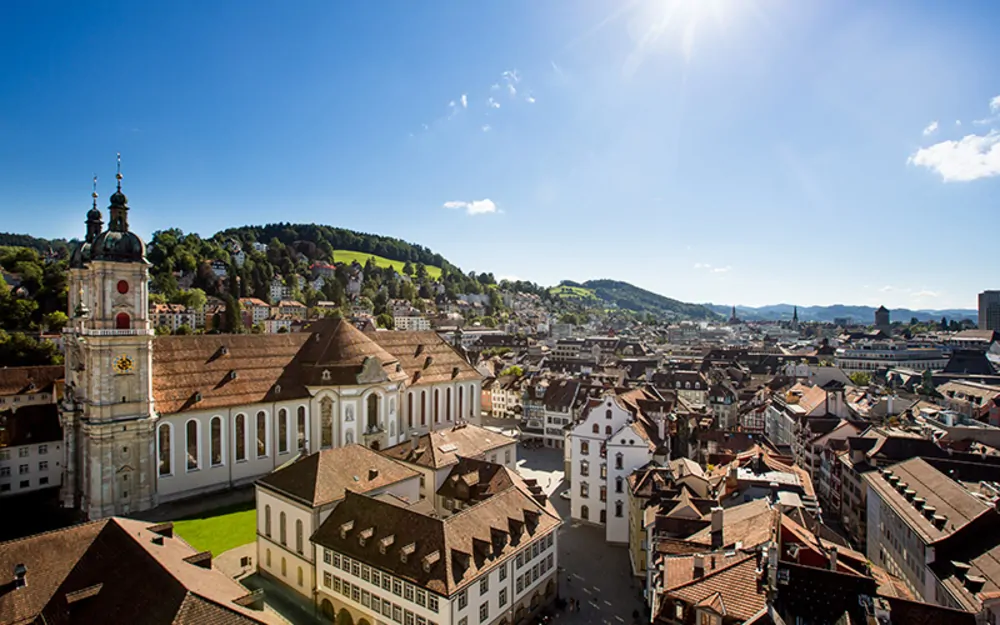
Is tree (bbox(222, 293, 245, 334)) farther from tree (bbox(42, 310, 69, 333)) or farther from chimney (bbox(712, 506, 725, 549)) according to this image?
chimney (bbox(712, 506, 725, 549))

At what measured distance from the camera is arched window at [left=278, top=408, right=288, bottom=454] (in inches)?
1863

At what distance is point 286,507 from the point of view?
101 feet

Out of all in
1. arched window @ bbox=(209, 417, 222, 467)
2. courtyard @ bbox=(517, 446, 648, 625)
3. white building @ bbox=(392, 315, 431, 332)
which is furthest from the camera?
white building @ bbox=(392, 315, 431, 332)

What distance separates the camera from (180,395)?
42375 mm

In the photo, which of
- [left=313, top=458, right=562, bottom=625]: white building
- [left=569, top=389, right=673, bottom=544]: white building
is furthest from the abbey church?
[left=313, top=458, right=562, bottom=625]: white building

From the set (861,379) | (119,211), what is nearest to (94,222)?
(119,211)

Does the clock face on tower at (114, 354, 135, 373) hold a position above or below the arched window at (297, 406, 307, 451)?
above

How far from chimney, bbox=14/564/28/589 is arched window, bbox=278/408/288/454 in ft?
89.2

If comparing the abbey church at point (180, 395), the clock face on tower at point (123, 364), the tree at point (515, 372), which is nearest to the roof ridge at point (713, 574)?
the abbey church at point (180, 395)

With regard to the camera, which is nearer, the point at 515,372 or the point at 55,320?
the point at 55,320

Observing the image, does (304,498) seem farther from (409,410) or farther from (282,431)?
(409,410)

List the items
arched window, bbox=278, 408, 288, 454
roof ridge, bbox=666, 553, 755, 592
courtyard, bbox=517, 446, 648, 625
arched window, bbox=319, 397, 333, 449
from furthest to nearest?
arched window, bbox=319, 397, 333, 449, arched window, bbox=278, 408, 288, 454, courtyard, bbox=517, 446, 648, 625, roof ridge, bbox=666, 553, 755, 592

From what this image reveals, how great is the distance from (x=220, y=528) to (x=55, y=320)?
62.1 meters

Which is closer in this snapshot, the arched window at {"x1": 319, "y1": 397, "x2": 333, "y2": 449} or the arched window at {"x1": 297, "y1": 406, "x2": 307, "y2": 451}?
the arched window at {"x1": 297, "y1": 406, "x2": 307, "y2": 451}
